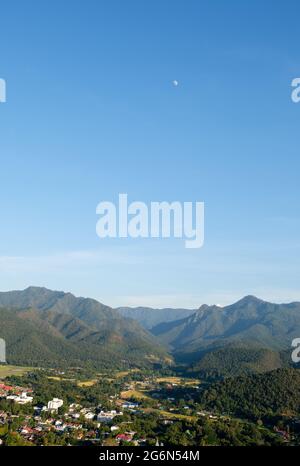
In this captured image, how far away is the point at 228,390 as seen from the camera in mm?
95812

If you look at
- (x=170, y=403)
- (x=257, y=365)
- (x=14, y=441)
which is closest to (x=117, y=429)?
(x=14, y=441)

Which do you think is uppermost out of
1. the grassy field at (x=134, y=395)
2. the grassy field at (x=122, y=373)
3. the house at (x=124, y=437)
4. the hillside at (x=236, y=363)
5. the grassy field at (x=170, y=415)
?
the house at (x=124, y=437)

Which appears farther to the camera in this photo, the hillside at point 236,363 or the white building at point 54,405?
the hillside at point 236,363

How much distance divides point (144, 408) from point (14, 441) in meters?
39.1

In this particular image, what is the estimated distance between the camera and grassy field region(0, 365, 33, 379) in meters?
129

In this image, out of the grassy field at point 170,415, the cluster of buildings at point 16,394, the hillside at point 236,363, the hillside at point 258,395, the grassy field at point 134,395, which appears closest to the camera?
the grassy field at point 170,415

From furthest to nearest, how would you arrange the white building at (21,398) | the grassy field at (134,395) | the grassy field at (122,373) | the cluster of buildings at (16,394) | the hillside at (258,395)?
1. the grassy field at (122,373)
2. the grassy field at (134,395)
3. the cluster of buildings at (16,394)
4. the hillside at (258,395)
5. the white building at (21,398)

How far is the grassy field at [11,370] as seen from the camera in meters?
129

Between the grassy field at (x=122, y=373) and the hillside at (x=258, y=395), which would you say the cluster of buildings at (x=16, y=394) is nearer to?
the hillside at (x=258, y=395)

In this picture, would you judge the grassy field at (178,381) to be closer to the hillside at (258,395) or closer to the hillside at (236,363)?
the hillside at (236,363)

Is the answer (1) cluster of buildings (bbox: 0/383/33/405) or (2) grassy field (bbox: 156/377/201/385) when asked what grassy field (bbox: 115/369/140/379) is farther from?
(1) cluster of buildings (bbox: 0/383/33/405)

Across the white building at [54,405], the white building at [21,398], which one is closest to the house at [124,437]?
the white building at [54,405]

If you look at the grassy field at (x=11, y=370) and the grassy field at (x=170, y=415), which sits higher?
the grassy field at (x=170, y=415)
